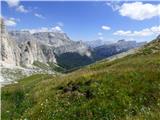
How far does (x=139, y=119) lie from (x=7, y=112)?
52.6 feet

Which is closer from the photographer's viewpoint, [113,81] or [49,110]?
[49,110]

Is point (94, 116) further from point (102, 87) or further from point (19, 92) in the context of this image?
point (19, 92)

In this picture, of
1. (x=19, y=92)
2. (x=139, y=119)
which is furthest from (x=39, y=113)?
(x=19, y=92)

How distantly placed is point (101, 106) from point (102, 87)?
3724 millimetres

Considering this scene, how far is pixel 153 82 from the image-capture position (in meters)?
21.0

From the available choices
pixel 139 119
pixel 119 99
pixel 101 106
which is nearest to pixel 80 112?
pixel 101 106

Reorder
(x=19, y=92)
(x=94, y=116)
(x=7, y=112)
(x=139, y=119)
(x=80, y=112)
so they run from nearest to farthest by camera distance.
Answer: (x=139, y=119) < (x=94, y=116) < (x=80, y=112) < (x=7, y=112) < (x=19, y=92)

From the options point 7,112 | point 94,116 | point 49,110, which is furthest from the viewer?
point 7,112

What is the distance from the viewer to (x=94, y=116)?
58.5 ft

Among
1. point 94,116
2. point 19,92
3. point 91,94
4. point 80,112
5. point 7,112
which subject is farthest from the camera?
point 19,92

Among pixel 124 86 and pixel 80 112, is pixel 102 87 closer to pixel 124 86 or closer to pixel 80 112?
pixel 124 86

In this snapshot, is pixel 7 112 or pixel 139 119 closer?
pixel 139 119

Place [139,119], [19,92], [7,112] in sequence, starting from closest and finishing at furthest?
[139,119], [7,112], [19,92]

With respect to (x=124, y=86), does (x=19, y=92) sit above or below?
below
